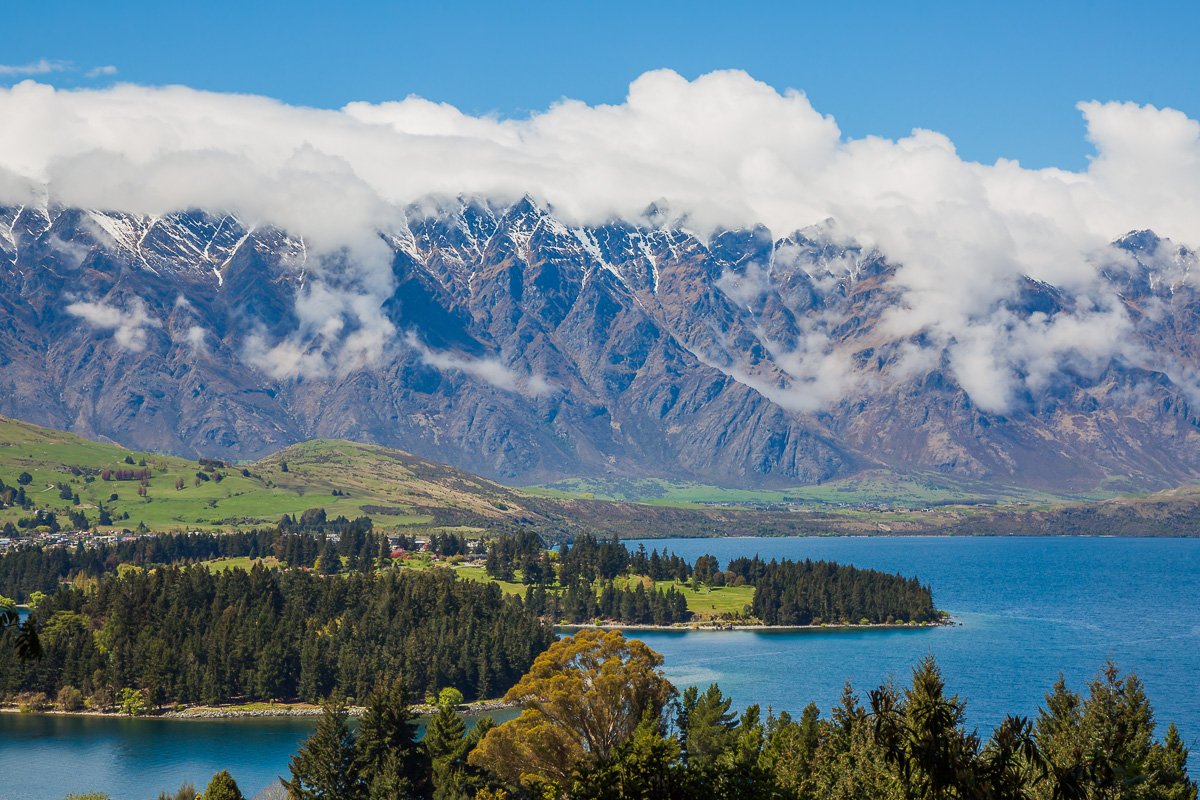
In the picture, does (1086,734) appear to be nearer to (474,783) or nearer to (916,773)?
(916,773)

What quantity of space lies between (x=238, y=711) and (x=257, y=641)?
13.0 meters

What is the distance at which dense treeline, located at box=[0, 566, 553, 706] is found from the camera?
159 meters

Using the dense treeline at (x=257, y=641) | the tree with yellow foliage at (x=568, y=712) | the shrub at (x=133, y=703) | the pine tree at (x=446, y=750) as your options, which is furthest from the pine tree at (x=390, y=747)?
the shrub at (x=133, y=703)

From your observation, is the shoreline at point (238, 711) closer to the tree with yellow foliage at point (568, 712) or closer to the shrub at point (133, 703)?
the shrub at point (133, 703)

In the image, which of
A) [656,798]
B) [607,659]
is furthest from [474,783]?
[656,798]

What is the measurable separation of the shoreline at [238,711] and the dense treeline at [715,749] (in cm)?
4197

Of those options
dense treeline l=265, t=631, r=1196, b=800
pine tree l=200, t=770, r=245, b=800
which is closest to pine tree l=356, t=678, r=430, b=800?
dense treeline l=265, t=631, r=1196, b=800

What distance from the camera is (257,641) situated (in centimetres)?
16375

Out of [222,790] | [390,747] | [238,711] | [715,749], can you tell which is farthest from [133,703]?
[715,749]

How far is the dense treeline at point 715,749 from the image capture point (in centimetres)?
5131

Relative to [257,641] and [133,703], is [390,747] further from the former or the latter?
[257,641]

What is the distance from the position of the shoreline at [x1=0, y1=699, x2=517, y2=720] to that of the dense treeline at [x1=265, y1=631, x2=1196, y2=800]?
42.0m

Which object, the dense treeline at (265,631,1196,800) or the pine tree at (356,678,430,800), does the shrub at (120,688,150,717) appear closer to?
the dense treeline at (265,631,1196,800)

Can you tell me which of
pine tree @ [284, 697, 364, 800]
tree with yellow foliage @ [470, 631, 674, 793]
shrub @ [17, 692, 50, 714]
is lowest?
shrub @ [17, 692, 50, 714]
